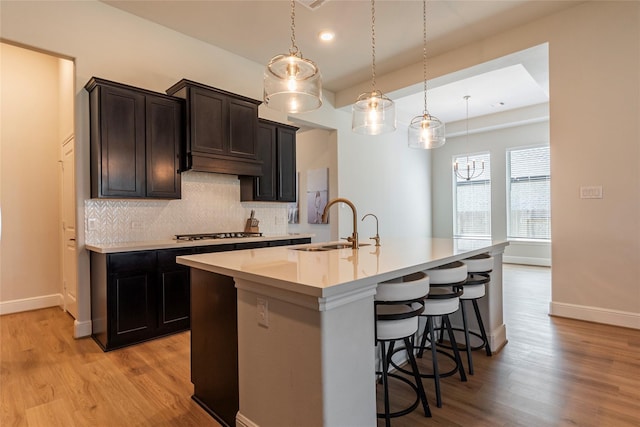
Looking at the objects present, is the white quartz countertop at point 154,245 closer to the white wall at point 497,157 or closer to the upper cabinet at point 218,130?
the upper cabinet at point 218,130

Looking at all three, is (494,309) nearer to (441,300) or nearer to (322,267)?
(441,300)

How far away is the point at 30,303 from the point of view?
13.4 ft

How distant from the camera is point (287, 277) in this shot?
4.41 feet

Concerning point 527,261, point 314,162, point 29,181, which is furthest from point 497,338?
point 29,181

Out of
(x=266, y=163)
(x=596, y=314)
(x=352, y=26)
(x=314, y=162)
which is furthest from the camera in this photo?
(x=314, y=162)

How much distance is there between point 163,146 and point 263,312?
8.75 ft

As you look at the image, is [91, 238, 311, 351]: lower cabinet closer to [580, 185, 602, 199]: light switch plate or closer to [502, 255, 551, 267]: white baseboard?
[580, 185, 602, 199]: light switch plate

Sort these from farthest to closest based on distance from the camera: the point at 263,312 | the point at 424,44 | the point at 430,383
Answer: the point at 424,44
the point at 430,383
the point at 263,312

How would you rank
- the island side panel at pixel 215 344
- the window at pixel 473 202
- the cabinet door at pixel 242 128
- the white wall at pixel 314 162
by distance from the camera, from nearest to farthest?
1. the island side panel at pixel 215 344
2. the cabinet door at pixel 242 128
3. the white wall at pixel 314 162
4. the window at pixel 473 202

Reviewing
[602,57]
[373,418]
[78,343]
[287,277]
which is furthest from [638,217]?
[78,343]

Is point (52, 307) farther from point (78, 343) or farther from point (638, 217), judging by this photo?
point (638, 217)

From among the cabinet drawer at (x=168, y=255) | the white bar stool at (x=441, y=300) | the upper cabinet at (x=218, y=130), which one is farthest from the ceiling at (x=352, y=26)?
the white bar stool at (x=441, y=300)

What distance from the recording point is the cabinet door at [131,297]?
284 cm

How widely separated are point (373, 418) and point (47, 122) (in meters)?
5.06
